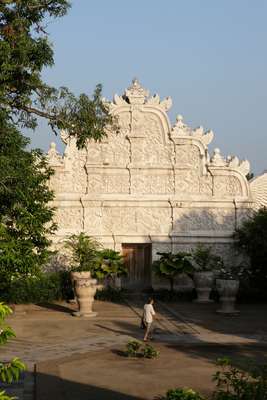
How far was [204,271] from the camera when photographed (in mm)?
19125

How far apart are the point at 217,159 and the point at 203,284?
14.1 feet

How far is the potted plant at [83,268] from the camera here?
54.6 ft

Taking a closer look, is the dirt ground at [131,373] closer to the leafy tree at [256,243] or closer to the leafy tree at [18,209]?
the leafy tree at [18,209]

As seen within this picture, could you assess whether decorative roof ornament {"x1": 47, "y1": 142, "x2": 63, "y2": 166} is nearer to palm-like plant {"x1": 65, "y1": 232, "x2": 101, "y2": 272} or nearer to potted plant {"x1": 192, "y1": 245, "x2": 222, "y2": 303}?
palm-like plant {"x1": 65, "y1": 232, "x2": 101, "y2": 272}

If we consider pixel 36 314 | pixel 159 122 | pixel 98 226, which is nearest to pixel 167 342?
pixel 36 314

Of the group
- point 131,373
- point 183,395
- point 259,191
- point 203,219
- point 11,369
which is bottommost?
point 131,373

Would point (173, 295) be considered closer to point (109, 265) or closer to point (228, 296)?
point (109, 265)

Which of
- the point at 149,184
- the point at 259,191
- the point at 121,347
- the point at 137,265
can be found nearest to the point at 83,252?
the point at 137,265

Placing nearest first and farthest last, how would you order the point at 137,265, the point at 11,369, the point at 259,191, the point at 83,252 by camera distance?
the point at 11,369
the point at 83,252
the point at 137,265
the point at 259,191

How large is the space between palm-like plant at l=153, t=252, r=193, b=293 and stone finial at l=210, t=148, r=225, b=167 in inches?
130

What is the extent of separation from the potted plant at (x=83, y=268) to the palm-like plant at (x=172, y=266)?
6.83 ft

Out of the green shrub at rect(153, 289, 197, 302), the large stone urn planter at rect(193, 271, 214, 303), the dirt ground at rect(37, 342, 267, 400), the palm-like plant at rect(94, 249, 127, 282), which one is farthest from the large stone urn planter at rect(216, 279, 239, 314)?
the dirt ground at rect(37, 342, 267, 400)

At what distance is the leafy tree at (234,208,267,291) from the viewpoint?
1928cm

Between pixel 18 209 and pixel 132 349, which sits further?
pixel 18 209
